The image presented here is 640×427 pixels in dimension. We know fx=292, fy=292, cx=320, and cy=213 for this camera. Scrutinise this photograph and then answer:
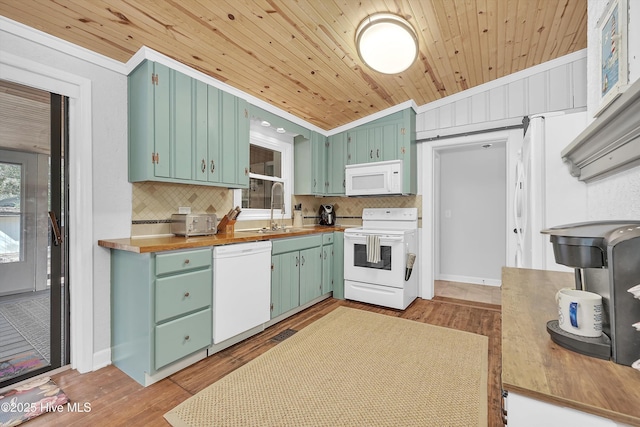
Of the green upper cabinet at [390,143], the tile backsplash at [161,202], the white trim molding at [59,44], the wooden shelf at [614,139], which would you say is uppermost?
the white trim molding at [59,44]

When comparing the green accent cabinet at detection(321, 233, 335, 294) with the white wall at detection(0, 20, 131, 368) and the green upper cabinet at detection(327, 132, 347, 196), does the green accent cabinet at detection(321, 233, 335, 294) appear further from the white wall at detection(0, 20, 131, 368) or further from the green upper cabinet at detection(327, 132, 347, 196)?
the white wall at detection(0, 20, 131, 368)

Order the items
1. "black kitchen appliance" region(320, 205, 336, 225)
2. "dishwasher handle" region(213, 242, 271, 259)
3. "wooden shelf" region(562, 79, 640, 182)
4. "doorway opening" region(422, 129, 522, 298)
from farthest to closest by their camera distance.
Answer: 1. "doorway opening" region(422, 129, 522, 298)
2. "black kitchen appliance" region(320, 205, 336, 225)
3. "dishwasher handle" region(213, 242, 271, 259)
4. "wooden shelf" region(562, 79, 640, 182)

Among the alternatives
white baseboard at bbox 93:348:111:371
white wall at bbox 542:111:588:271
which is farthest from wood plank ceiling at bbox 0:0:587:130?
white baseboard at bbox 93:348:111:371

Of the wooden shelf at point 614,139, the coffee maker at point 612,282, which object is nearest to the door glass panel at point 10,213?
the coffee maker at point 612,282

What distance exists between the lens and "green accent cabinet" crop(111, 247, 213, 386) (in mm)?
1913

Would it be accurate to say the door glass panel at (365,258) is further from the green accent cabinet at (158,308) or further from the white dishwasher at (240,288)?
the green accent cabinet at (158,308)

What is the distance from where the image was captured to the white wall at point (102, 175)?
211cm

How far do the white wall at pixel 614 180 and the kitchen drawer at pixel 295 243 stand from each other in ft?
7.56

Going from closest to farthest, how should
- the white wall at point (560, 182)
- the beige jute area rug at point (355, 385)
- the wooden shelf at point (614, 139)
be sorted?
the wooden shelf at point (614, 139)
the beige jute area rug at point (355, 385)
the white wall at point (560, 182)

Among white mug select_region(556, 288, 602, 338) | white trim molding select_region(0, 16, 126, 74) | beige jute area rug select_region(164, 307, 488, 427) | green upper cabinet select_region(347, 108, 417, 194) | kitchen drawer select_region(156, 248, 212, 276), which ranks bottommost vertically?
beige jute area rug select_region(164, 307, 488, 427)

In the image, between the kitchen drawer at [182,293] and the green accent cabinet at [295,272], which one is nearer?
the kitchen drawer at [182,293]

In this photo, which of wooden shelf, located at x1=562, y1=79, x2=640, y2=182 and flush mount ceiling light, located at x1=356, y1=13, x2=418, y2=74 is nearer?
wooden shelf, located at x1=562, y1=79, x2=640, y2=182

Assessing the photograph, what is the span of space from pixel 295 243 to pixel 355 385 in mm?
1559

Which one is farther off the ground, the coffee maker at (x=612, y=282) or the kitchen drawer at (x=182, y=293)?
the coffee maker at (x=612, y=282)
